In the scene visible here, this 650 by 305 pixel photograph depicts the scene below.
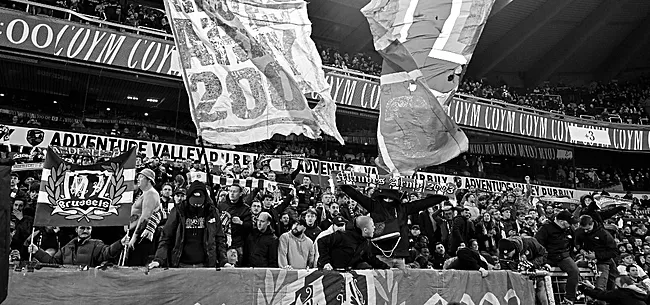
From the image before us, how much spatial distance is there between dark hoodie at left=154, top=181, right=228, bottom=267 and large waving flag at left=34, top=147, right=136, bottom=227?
18.5 inches

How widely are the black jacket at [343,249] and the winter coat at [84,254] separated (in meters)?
2.28

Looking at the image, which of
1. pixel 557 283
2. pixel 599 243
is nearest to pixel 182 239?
pixel 557 283

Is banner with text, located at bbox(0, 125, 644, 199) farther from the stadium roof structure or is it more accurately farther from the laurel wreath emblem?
the stadium roof structure

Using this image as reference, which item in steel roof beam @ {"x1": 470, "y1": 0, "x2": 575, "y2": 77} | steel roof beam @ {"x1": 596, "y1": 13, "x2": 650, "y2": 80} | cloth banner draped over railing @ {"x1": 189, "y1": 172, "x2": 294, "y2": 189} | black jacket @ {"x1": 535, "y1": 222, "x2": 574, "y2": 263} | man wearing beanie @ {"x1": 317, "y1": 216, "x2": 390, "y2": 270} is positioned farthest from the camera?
steel roof beam @ {"x1": 596, "y1": 13, "x2": 650, "y2": 80}

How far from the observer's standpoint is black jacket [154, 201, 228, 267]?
6312 millimetres

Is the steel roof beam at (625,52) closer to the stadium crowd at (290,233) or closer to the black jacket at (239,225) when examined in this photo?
the stadium crowd at (290,233)

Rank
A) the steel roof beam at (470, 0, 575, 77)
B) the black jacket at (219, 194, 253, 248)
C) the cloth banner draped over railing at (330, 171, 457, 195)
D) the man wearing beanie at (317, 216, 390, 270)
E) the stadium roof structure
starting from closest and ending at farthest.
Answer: the man wearing beanie at (317, 216, 390, 270), the black jacket at (219, 194, 253, 248), the cloth banner draped over railing at (330, 171, 457, 195), the steel roof beam at (470, 0, 575, 77), the stadium roof structure

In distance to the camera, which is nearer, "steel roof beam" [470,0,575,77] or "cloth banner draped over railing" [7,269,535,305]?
"cloth banner draped over railing" [7,269,535,305]

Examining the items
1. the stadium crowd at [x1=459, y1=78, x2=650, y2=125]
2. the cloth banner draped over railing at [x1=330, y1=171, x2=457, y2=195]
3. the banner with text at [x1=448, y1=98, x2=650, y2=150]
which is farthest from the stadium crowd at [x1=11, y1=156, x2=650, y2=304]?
the stadium crowd at [x1=459, y1=78, x2=650, y2=125]

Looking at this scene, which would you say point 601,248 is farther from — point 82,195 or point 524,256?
point 82,195

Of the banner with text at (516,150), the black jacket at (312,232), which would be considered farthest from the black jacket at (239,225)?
the banner with text at (516,150)

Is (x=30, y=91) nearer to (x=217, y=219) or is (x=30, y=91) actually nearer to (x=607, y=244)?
(x=217, y=219)

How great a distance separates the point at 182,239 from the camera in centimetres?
634

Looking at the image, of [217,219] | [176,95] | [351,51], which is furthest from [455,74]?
[351,51]
